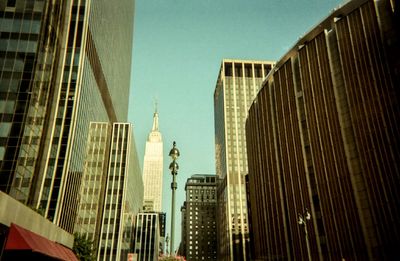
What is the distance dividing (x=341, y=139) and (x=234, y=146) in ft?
345

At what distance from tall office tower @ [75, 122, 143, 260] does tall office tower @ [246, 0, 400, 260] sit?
42293 mm

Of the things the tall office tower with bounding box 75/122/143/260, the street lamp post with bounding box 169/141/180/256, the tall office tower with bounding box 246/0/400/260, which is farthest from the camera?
the tall office tower with bounding box 75/122/143/260

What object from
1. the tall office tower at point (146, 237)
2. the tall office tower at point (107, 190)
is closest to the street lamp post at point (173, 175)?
the tall office tower at point (107, 190)

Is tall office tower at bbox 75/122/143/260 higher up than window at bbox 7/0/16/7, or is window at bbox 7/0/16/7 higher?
window at bbox 7/0/16/7

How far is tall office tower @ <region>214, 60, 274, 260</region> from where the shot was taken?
140 meters

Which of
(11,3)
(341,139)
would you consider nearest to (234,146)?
(341,139)

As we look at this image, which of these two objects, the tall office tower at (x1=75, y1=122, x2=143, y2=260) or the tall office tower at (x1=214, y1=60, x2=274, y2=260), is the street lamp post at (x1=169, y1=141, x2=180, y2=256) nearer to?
the tall office tower at (x1=75, y1=122, x2=143, y2=260)

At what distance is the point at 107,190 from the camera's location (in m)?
89.5

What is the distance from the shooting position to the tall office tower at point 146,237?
11150 centimetres

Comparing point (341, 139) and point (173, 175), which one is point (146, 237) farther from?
point (173, 175)

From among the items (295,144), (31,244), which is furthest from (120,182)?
(31,244)

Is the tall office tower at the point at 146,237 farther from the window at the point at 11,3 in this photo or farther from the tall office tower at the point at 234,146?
the window at the point at 11,3

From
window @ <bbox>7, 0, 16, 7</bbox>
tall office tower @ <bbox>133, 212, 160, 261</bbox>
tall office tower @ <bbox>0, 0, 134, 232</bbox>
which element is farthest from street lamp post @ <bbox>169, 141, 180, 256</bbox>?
tall office tower @ <bbox>133, 212, 160, 261</bbox>

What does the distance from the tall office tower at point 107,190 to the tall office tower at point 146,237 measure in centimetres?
1717
